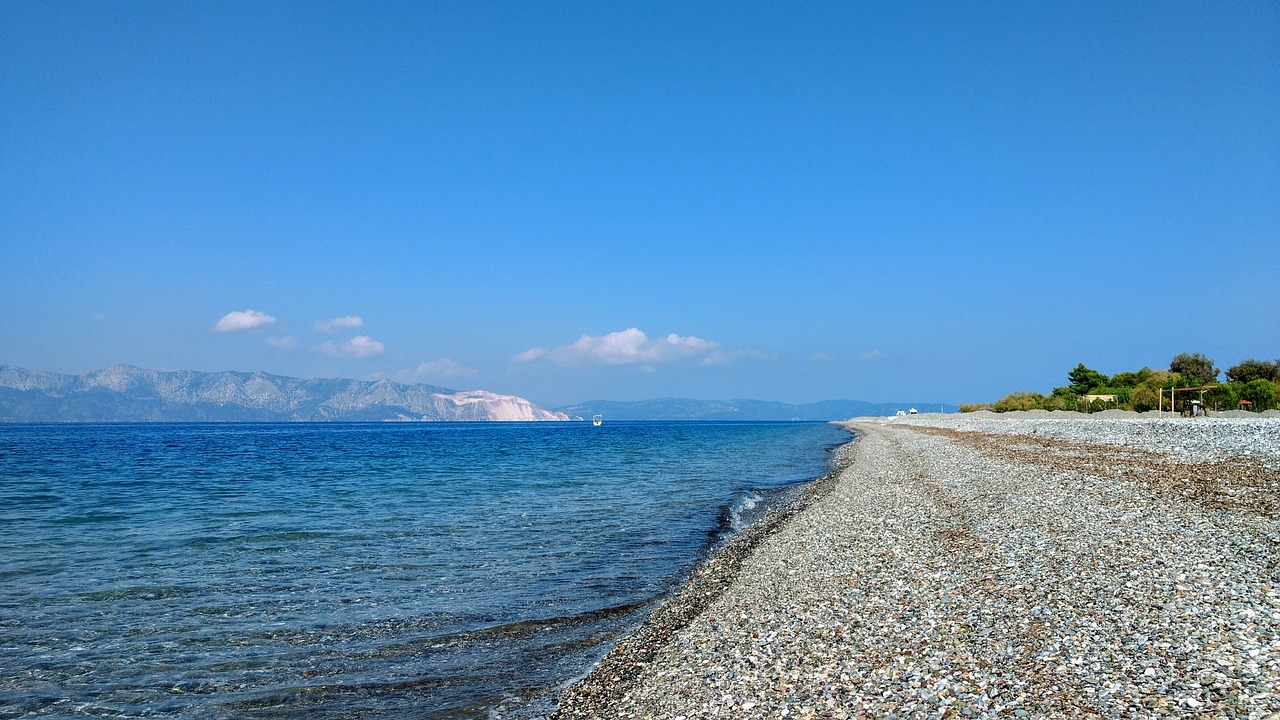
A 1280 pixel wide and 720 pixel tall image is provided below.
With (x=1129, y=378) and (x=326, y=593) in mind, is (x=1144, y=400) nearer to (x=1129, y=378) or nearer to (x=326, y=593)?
(x=1129, y=378)

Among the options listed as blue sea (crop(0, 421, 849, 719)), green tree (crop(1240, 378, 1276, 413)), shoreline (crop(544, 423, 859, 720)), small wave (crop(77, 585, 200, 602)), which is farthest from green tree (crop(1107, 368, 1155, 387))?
small wave (crop(77, 585, 200, 602))

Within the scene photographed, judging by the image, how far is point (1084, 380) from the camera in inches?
3250

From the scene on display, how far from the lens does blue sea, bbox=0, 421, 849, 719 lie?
7633 millimetres

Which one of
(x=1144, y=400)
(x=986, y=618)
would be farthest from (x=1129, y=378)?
(x=986, y=618)

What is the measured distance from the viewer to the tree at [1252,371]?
220ft

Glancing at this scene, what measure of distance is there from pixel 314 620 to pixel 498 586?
3.04 metres

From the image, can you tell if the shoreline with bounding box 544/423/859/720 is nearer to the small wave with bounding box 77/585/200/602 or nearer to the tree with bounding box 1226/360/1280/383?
the small wave with bounding box 77/585/200/602

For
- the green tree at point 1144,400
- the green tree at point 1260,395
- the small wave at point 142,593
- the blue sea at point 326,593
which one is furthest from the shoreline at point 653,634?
the green tree at point 1144,400

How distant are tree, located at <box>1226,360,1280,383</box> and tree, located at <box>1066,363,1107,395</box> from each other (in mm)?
11491

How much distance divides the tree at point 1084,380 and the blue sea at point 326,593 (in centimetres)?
7222

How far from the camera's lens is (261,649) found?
8.88 meters

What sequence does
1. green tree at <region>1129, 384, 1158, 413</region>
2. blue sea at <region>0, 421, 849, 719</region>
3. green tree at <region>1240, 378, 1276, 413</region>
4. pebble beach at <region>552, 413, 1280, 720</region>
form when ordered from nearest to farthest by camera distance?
pebble beach at <region>552, 413, 1280, 720</region>
blue sea at <region>0, 421, 849, 719</region>
green tree at <region>1240, 378, 1276, 413</region>
green tree at <region>1129, 384, 1158, 413</region>

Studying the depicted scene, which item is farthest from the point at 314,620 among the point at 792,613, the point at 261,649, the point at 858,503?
the point at 858,503

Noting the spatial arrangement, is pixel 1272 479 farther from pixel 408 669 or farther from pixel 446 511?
pixel 446 511
